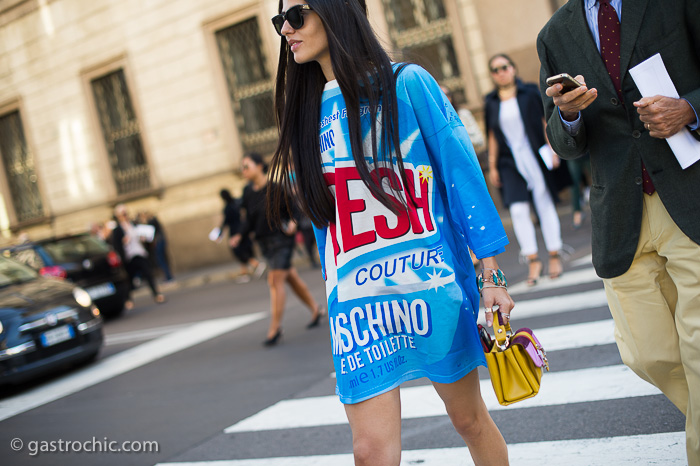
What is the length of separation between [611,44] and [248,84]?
16.3m

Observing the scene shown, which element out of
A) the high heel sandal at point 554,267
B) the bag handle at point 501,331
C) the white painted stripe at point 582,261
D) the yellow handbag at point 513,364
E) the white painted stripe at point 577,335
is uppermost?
the bag handle at point 501,331

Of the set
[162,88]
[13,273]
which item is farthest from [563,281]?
[162,88]

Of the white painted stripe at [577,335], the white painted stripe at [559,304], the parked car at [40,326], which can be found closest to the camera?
the white painted stripe at [577,335]

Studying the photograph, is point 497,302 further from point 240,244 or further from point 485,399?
point 240,244

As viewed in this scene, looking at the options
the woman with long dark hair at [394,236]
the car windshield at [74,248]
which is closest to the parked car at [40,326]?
the car windshield at [74,248]

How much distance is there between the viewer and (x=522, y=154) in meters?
6.76

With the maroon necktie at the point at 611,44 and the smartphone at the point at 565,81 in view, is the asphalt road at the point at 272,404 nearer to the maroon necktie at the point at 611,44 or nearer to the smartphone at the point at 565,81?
the maroon necktie at the point at 611,44

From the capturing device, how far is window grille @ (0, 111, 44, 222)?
22875 millimetres

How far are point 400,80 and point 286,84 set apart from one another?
459mm

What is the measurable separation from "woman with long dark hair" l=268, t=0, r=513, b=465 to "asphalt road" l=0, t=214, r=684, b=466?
1.26 metres

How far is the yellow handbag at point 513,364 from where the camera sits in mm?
2184

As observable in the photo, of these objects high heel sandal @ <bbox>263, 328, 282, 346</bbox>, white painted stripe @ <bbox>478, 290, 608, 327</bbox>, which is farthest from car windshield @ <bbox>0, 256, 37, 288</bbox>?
white painted stripe @ <bbox>478, 290, 608, 327</bbox>

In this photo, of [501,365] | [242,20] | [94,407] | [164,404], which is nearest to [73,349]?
[94,407]

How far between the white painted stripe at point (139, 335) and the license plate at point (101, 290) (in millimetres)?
1908
